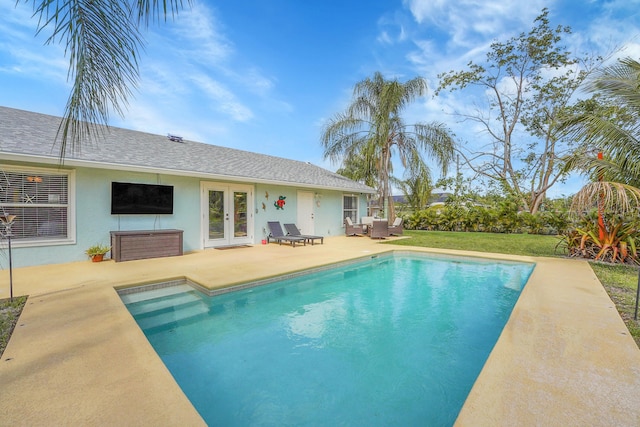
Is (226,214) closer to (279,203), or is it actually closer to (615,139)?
(279,203)

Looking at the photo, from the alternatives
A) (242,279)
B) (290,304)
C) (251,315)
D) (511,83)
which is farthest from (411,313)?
(511,83)

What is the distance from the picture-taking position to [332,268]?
812 cm

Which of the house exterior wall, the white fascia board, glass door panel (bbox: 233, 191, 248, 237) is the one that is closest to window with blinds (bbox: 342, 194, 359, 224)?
the white fascia board

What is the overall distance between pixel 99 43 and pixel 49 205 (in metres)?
7.52

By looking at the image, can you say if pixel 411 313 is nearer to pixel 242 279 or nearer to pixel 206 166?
pixel 242 279

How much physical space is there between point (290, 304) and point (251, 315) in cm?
84

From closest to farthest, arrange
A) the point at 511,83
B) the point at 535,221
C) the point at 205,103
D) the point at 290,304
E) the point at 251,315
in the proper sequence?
the point at 251,315, the point at 290,304, the point at 205,103, the point at 535,221, the point at 511,83

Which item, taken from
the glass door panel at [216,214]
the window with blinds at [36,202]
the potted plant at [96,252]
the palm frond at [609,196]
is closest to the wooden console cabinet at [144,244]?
the potted plant at [96,252]

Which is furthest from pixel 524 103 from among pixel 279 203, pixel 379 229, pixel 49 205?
pixel 49 205

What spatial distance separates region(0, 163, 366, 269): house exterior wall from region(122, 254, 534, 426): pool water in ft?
12.6

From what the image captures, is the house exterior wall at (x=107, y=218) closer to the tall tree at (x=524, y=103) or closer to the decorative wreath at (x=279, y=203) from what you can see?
the decorative wreath at (x=279, y=203)

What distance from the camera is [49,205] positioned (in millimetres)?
7438

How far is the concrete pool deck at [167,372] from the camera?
83.6 inches

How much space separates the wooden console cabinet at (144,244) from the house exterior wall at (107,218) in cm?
48
